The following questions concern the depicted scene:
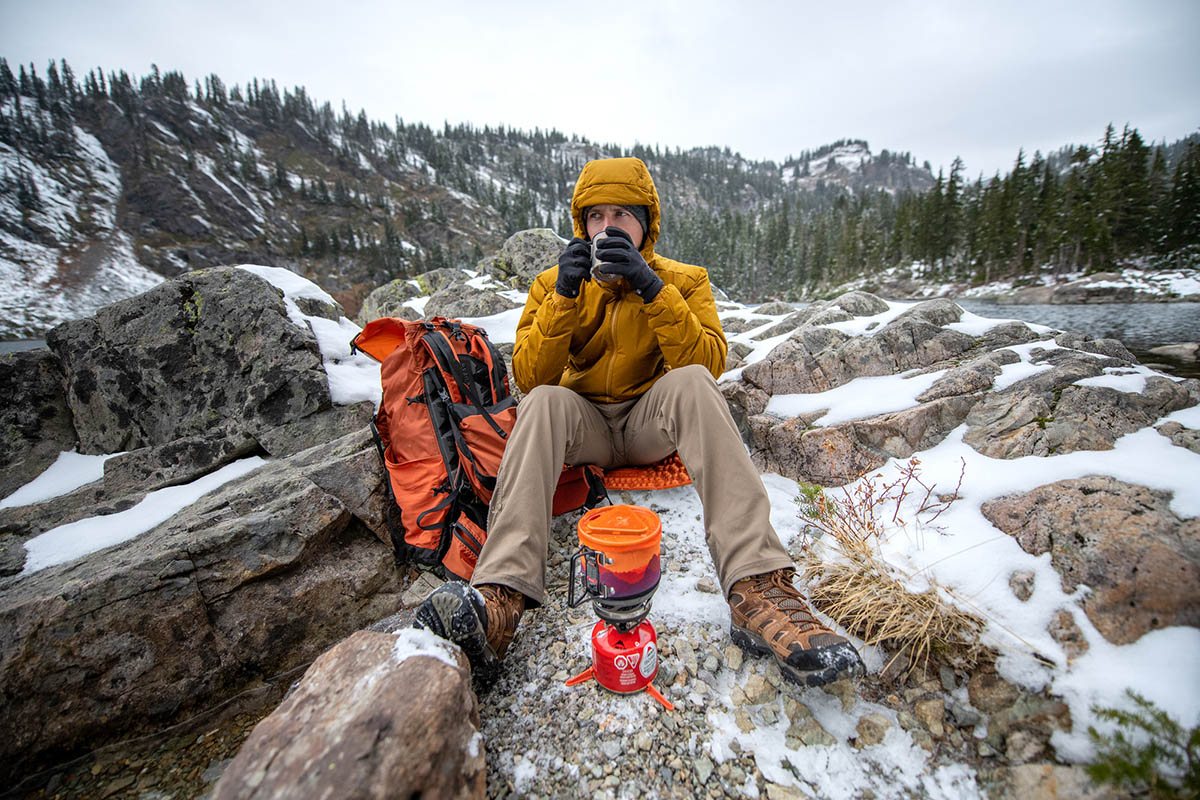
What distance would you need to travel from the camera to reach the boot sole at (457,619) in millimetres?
1896

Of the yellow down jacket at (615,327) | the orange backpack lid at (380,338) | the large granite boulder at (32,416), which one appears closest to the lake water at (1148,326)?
the yellow down jacket at (615,327)

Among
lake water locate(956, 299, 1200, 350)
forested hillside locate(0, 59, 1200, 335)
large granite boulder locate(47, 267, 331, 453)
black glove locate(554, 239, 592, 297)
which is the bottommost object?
lake water locate(956, 299, 1200, 350)

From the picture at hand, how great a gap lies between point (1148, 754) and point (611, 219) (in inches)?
128

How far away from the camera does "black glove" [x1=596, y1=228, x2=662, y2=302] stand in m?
2.64

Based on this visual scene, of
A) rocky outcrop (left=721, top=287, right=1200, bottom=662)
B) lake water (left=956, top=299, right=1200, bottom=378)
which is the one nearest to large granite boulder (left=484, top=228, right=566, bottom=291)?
rocky outcrop (left=721, top=287, right=1200, bottom=662)

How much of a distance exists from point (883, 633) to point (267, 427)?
4.98 m

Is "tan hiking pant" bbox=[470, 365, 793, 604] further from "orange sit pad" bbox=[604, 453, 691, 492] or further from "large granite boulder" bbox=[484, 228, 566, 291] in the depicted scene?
"large granite boulder" bbox=[484, 228, 566, 291]

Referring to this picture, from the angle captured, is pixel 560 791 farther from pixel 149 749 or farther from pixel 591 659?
pixel 149 749

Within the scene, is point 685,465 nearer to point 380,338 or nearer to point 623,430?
point 623,430

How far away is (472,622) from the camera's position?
1.92 metres

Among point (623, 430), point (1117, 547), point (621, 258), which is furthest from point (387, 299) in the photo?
point (1117, 547)

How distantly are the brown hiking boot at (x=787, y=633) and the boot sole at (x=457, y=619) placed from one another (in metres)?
1.20

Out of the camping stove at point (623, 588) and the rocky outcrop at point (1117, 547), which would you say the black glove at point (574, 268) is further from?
the rocky outcrop at point (1117, 547)

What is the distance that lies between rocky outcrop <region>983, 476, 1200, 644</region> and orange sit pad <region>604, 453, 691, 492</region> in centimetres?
185
